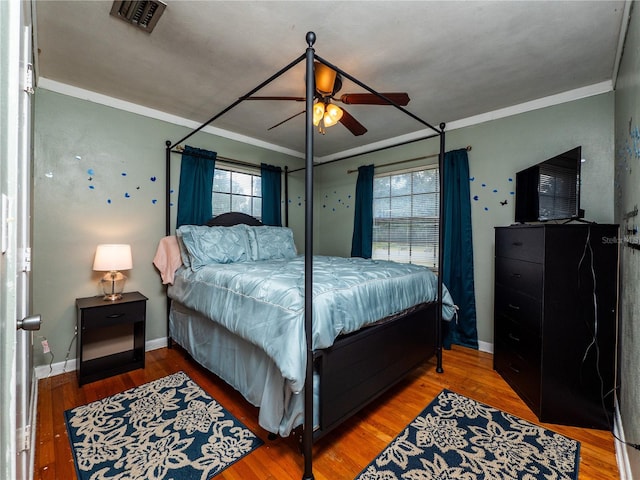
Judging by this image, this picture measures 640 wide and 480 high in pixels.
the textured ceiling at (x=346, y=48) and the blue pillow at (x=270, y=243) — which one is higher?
the textured ceiling at (x=346, y=48)

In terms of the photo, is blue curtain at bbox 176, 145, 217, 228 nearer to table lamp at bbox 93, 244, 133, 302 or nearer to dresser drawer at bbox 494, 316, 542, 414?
table lamp at bbox 93, 244, 133, 302

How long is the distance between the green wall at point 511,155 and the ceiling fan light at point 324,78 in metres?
1.92

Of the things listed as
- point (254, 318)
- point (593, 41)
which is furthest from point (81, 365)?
point (593, 41)

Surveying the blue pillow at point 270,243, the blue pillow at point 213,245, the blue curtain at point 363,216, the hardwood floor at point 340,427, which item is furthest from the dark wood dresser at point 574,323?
the blue pillow at point 213,245

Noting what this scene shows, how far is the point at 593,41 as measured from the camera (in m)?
1.93

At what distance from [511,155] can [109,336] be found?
4.24 m

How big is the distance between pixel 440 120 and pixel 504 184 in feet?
3.18

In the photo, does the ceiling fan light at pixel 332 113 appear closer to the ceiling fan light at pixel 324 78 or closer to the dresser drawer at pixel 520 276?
the ceiling fan light at pixel 324 78

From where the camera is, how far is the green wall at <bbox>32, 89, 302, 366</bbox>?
245 centimetres

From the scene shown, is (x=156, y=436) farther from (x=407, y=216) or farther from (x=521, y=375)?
(x=407, y=216)

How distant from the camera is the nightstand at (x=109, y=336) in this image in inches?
92.3

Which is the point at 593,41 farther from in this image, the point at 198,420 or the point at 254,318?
the point at 198,420

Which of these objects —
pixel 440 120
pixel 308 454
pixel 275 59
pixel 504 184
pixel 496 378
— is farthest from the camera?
pixel 440 120

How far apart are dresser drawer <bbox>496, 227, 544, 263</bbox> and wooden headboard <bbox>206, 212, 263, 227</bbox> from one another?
8.74ft
